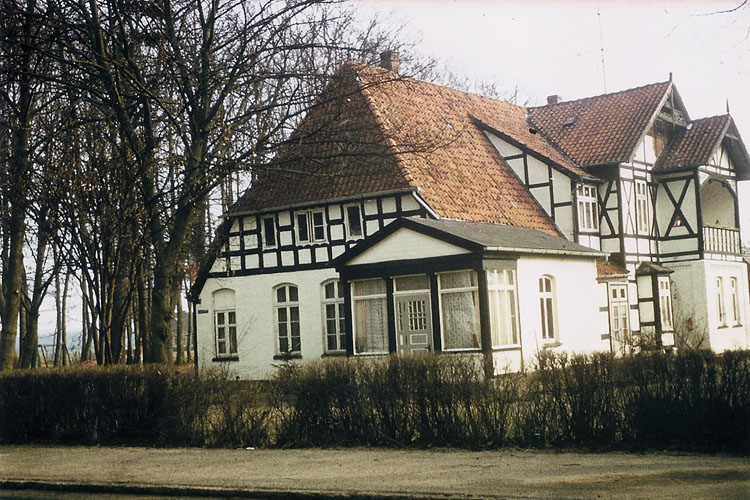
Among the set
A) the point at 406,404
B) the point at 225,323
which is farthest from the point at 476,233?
the point at 406,404

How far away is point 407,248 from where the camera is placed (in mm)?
22594

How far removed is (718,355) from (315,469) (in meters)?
5.09

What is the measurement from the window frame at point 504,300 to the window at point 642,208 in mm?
10505

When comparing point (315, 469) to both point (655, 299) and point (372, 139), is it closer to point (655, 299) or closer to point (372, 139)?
point (372, 139)

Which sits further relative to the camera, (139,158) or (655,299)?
(655,299)

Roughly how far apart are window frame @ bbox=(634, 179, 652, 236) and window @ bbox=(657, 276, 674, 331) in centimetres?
186

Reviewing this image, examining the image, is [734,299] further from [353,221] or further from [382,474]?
[382,474]

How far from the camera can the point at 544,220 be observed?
97.6 ft

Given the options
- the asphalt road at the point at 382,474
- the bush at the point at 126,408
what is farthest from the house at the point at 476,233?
the asphalt road at the point at 382,474

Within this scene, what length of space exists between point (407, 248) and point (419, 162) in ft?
14.9

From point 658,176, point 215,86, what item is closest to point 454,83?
point 658,176

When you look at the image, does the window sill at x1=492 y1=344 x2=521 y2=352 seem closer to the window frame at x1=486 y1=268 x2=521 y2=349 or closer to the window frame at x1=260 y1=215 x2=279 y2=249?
the window frame at x1=486 y1=268 x2=521 y2=349

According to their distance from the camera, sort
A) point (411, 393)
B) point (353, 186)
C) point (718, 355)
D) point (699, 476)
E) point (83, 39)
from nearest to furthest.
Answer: point (699, 476) < point (718, 355) < point (411, 393) < point (83, 39) < point (353, 186)

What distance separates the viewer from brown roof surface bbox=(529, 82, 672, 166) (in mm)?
31594
